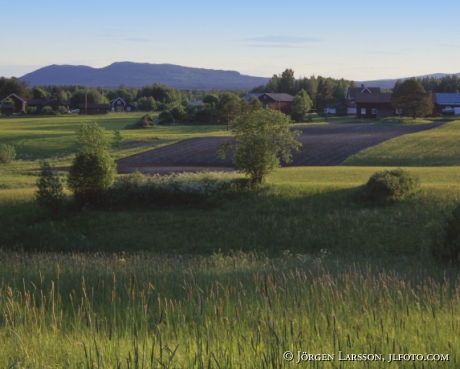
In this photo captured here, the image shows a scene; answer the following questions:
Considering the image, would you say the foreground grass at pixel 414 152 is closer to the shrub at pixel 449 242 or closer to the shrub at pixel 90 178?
the shrub at pixel 90 178

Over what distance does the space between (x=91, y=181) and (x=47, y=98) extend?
136m

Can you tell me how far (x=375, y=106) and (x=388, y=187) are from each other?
8279cm

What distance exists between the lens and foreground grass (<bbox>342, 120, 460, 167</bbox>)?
1870 inches

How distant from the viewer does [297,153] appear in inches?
2188

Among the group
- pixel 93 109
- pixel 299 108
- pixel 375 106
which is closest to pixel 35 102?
pixel 93 109

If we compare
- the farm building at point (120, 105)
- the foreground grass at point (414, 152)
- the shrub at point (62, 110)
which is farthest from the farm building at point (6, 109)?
A: the foreground grass at point (414, 152)

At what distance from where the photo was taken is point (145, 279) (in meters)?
9.36

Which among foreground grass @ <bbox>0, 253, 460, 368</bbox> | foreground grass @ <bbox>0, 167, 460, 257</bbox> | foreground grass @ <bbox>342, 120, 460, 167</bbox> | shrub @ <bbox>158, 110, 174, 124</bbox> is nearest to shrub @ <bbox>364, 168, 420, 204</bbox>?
foreground grass @ <bbox>0, 167, 460, 257</bbox>

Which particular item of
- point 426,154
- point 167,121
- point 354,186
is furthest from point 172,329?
point 167,121

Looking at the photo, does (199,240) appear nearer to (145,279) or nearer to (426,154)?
(145,279)

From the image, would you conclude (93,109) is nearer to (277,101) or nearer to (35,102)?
(35,102)

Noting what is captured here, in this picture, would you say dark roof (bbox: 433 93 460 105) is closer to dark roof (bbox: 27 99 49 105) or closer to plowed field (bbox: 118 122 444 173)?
plowed field (bbox: 118 122 444 173)

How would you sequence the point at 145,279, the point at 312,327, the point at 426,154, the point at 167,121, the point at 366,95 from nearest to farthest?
the point at 312,327 < the point at 145,279 < the point at 426,154 < the point at 167,121 < the point at 366,95

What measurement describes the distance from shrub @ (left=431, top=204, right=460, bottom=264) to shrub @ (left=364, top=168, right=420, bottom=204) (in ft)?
30.3
